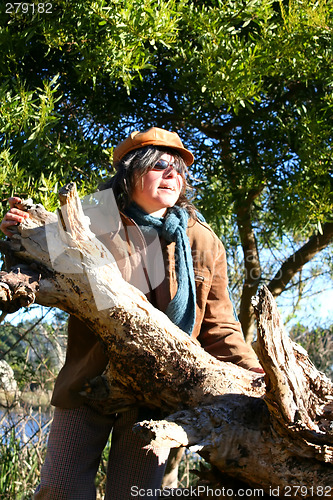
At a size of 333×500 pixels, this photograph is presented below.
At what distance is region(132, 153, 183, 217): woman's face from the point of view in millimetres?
2518

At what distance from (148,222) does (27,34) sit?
1343 mm

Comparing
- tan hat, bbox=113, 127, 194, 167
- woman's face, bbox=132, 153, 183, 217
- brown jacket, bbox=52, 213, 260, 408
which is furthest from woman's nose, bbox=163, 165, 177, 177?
brown jacket, bbox=52, 213, 260, 408

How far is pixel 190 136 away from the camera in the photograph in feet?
12.7

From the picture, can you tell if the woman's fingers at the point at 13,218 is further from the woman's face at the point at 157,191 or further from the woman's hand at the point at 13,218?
the woman's face at the point at 157,191

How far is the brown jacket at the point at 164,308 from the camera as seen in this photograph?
2406 millimetres

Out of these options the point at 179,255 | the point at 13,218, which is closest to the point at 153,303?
the point at 179,255

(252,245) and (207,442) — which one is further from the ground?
(252,245)

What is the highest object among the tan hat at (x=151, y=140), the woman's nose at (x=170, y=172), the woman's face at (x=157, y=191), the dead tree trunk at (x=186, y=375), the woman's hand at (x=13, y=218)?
the tan hat at (x=151, y=140)

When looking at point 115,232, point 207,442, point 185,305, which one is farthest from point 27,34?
point 207,442

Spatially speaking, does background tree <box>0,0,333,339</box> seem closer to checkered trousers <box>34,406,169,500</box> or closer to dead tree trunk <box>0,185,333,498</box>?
dead tree trunk <box>0,185,333,498</box>

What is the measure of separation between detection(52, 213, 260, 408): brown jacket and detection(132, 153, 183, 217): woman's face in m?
0.13

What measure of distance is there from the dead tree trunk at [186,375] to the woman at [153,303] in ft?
0.44

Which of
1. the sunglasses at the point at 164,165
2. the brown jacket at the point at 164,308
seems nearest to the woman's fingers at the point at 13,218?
the brown jacket at the point at 164,308

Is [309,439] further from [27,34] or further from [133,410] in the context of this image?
[27,34]
